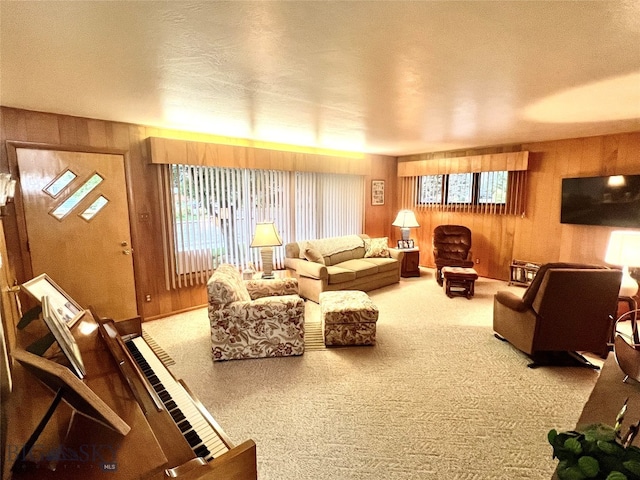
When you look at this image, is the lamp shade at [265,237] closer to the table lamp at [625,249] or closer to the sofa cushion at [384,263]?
the sofa cushion at [384,263]

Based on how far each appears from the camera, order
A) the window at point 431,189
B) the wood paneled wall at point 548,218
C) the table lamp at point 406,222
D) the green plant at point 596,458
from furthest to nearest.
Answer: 1. the window at point 431,189
2. the table lamp at point 406,222
3. the wood paneled wall at point 548,218
4. the green plant at point 596,458

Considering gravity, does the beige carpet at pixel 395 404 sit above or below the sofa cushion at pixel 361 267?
below

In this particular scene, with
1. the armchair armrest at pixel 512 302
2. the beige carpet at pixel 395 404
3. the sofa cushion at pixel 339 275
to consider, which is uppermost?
the armchair armrest at pixel 512 302

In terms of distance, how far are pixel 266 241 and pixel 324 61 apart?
2477mm

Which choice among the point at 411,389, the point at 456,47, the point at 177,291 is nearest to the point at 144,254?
the point at 177,291

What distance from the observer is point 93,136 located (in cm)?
340

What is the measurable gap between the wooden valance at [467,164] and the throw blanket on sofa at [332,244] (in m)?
2.04

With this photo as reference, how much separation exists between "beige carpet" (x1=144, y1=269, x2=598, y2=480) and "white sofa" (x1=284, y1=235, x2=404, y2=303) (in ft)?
3.85

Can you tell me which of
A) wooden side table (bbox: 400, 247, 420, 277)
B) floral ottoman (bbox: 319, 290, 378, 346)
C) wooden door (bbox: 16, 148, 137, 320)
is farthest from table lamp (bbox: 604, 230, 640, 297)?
wooden door (bbox: 16, 148, 137, 320)

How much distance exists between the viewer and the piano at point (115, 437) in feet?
2.60

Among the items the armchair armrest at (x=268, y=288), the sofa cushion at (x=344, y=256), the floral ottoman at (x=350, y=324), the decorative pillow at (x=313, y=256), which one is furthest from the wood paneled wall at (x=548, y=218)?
the armchair armrest at (x=268, y=288)

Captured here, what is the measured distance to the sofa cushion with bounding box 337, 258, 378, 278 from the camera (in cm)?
486

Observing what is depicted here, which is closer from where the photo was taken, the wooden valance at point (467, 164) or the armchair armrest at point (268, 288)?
the armchair armrest at point (268, 288)

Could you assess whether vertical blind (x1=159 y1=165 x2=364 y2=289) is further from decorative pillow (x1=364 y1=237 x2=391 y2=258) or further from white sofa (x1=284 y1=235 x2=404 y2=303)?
decorative pillow (x1=364 y1=237 x2=391 y2=258)
